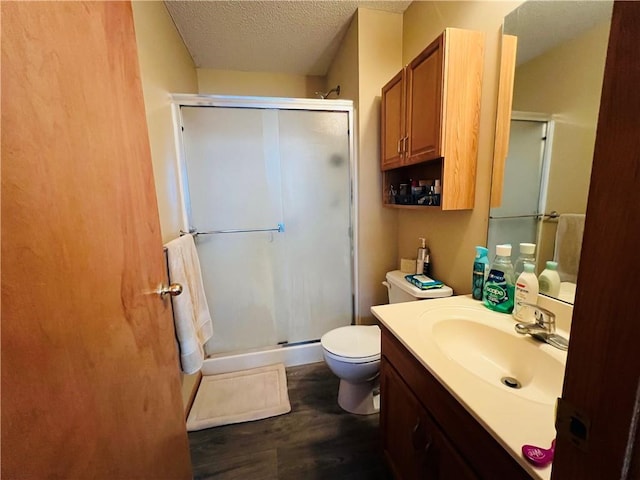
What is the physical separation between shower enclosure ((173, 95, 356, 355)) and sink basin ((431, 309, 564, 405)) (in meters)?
1.13

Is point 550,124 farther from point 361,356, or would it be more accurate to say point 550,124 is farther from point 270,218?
point 270,218

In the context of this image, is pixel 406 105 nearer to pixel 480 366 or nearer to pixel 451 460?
pixel 480 366

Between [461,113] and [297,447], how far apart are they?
187 centimetres

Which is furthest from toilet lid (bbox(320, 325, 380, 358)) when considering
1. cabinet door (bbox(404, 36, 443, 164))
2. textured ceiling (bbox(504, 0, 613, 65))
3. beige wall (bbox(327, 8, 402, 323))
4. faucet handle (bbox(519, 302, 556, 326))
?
textured ceiling (bbox(504, 0, 613, 65))

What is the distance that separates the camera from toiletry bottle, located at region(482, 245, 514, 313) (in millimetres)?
1080

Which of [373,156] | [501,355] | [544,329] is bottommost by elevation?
[501,355]

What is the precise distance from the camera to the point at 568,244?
35.5 inches

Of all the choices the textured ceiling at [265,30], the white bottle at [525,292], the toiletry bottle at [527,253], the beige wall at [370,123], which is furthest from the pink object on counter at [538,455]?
the textured ceiling at [265,30]

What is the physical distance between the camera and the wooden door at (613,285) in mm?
264

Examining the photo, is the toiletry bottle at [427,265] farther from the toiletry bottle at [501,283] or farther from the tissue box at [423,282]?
the toiletry bottle at [501,283]

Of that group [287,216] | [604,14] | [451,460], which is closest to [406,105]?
[604,14]

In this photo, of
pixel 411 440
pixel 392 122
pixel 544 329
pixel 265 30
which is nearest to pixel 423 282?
pixel 544 329

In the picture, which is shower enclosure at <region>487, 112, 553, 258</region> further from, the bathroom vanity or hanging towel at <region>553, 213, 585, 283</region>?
the bathroom vanity

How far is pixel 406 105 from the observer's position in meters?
1.46
